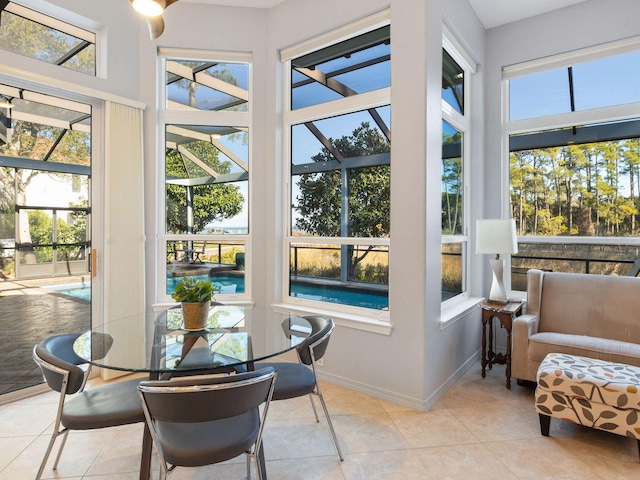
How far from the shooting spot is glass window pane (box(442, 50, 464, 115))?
3232 mm

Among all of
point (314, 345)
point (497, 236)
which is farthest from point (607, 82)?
point (314, 345)

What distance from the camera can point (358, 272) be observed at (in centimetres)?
316

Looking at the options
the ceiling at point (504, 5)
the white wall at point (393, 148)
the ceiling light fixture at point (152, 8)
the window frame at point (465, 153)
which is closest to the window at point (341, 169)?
the white wall at point (393, 148)

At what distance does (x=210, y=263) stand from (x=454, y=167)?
2.46 metres

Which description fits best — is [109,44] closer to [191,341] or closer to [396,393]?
[191,341]

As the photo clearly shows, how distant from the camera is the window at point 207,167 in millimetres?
3531

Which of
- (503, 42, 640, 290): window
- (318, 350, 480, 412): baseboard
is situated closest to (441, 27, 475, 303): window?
(503, 42, 640, 290): window

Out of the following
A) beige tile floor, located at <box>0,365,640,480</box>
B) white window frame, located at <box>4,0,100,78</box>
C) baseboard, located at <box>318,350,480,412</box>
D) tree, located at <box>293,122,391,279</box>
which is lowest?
beige tile floor, located at <box>0,365,640,480</box>

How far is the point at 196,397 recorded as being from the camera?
1.30 meters

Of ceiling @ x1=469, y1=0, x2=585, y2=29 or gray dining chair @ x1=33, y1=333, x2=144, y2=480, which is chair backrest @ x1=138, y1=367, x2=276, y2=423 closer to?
gray dining chair @ x1=33, y1=333, x2=144, y2=480

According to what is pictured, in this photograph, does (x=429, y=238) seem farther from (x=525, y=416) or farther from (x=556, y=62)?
(x=556, y=62)

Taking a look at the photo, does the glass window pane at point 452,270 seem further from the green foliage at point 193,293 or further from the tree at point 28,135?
the tree at point 28,135

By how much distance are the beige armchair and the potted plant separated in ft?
7.81

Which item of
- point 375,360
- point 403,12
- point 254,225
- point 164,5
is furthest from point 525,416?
point 164,5
